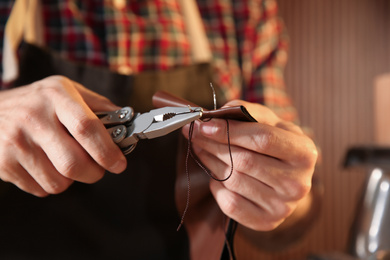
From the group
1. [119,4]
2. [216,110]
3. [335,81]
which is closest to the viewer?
[216,110]

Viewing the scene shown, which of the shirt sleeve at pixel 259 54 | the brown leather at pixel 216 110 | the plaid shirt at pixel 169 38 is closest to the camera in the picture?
the brown leather at pixel 216 110

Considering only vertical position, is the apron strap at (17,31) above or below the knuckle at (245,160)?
above

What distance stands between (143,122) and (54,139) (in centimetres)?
8

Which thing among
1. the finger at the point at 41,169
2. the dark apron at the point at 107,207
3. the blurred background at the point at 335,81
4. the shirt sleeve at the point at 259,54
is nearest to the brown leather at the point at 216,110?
the finger at the point at 41,169

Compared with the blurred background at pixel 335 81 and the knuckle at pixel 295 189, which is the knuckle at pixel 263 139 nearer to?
the knuckle at pixel 295 189

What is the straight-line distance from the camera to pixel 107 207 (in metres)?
0.56

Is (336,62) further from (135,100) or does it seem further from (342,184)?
(135,100)

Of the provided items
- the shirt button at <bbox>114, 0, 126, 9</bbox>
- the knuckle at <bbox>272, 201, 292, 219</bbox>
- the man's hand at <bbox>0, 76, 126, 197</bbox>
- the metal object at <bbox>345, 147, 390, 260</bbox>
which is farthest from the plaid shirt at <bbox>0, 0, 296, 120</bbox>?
the knuckle at <bbox>272, 201, 292, 219</bbox>

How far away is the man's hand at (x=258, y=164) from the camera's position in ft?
0.94

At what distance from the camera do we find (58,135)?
1.00 ft

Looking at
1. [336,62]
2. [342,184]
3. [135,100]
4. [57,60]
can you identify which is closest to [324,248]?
[342,184]

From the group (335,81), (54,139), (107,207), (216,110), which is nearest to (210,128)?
(216,110)

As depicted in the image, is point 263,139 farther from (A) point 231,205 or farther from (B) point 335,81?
(B) point 335,81

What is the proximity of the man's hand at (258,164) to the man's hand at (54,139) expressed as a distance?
0.08 meters
